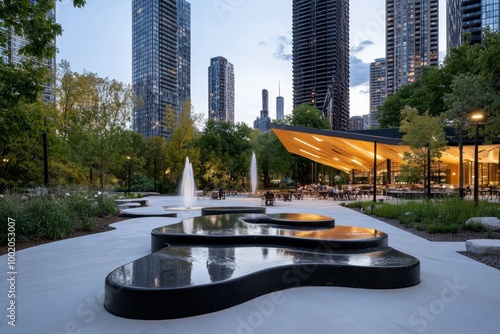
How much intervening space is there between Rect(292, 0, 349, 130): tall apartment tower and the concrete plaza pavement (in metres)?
139

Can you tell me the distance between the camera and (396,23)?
474 feet

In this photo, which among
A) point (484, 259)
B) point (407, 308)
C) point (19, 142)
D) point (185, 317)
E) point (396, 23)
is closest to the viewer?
point (185, 317)

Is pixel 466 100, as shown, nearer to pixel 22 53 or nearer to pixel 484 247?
pixel 484 247

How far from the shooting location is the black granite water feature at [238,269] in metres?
3.49

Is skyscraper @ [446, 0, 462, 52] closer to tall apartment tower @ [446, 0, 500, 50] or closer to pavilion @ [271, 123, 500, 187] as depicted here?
tall apartment tower @ [446, 0, 500, 50]

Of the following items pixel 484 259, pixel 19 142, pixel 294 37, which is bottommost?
pixel 484 259

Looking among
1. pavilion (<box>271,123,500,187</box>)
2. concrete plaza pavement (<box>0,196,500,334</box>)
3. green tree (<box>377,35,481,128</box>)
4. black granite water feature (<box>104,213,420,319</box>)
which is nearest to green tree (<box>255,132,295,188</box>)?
pavilion (<box>271,123,500,187</box>)

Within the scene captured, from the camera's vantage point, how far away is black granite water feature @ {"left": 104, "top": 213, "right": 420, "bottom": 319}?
3492mm

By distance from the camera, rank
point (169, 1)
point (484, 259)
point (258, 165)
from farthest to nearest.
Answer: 1. point (169, 1)
2. point (258, 165)
3. point (484, 259)

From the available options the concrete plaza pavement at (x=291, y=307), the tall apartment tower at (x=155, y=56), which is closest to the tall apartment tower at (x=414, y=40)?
the tall apartment tower at (x=155, y=56)

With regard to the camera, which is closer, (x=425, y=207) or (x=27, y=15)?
(x=27, y=15)

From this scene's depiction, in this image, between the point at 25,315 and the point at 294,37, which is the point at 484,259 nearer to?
the point at 25,315

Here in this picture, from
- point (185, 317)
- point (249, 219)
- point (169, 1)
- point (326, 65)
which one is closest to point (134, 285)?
point (185, 317)

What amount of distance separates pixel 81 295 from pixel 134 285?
1.19m
